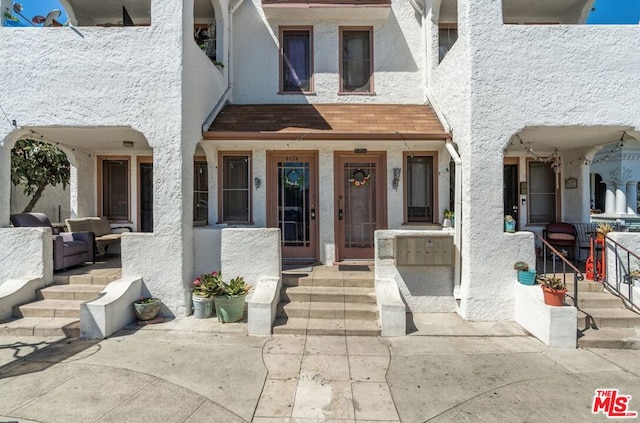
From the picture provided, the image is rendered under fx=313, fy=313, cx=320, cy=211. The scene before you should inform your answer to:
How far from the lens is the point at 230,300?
5.55 meters

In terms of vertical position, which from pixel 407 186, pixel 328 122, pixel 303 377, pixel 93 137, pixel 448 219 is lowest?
pixel 303 377

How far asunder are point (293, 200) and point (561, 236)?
6.64 m

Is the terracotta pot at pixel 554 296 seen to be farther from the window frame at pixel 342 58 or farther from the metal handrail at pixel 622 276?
the window frame at pixel 342 58

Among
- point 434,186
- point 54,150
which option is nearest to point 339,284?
point 434,186

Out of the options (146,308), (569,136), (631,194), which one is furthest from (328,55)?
(631,194)

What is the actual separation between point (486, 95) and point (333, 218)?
3.89 meters

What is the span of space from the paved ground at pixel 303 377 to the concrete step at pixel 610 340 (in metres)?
0.14

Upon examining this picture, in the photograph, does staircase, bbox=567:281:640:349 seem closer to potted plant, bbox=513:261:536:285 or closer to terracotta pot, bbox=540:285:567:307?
terracotta pot, bbox=540:285:567:307

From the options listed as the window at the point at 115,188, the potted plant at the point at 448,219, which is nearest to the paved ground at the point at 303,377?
the potted plant at the point at 448,219

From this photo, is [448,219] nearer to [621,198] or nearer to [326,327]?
[326,327]

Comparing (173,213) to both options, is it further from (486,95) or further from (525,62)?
(525,62)

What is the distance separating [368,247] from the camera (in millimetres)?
7402

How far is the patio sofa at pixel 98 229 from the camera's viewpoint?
7.64m

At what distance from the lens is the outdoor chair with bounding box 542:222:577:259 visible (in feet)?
25.2
